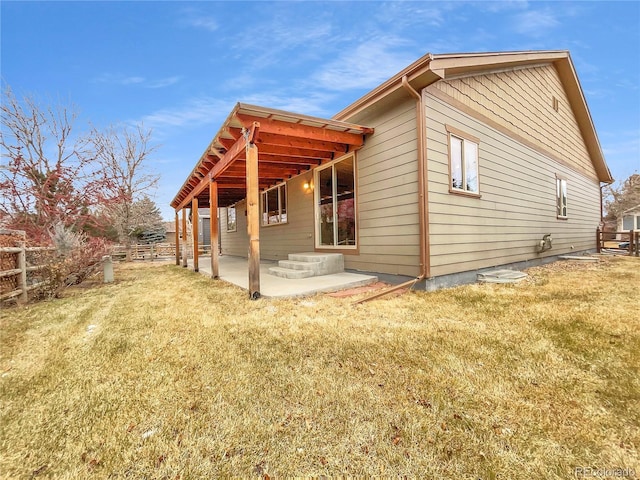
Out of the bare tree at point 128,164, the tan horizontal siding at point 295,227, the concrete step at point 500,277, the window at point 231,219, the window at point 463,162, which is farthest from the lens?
Answer: the bare tree at point 128,164

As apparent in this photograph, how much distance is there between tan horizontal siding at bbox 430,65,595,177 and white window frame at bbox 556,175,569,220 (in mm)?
787

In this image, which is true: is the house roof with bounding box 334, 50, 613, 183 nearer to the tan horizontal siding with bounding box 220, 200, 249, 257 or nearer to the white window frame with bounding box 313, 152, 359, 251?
the white window frame with bounding box 313, 152, 359, 251

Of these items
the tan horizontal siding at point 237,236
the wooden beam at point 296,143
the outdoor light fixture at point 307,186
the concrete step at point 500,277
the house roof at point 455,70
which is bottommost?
the concrete step at point 500,277

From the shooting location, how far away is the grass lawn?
1.26 m

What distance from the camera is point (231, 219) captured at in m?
13.4

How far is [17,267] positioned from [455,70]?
818 cm

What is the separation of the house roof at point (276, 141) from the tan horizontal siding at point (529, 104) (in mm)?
1860

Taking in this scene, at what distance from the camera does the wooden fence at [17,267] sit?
4258 millimetres

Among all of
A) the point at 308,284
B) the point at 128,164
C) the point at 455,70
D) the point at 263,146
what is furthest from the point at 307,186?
the point at 128,164

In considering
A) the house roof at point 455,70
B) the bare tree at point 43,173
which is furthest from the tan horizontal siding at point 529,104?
the bare tree at point 43,173

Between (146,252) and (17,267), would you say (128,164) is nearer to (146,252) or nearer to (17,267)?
(146,252)

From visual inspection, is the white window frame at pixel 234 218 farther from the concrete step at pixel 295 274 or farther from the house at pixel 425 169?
the concrete step at pixel 295 274

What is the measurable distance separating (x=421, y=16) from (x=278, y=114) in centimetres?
790

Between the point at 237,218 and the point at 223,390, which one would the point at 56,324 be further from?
the point at 237,218
